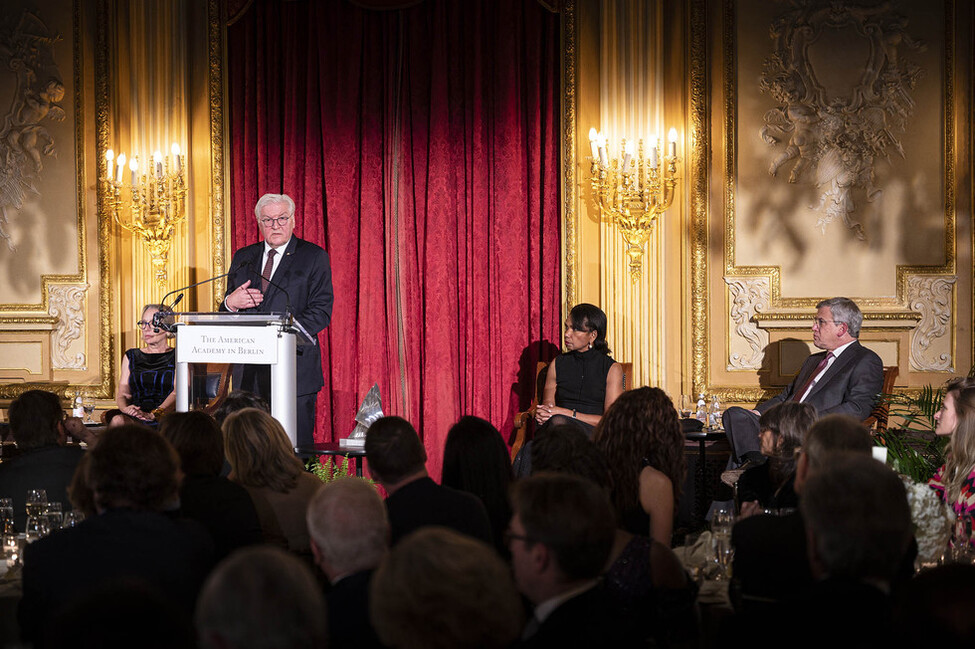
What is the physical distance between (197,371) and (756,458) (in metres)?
2.87

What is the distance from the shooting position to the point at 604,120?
6969 millimetres

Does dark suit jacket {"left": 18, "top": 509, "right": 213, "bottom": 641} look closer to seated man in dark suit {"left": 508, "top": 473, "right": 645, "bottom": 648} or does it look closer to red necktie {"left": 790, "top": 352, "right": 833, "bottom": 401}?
seated man in dark suit {"left": 508, "top": 473, "right": 645, "bottom": 648}

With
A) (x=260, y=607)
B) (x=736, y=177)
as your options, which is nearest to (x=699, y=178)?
(x=736, y=177)

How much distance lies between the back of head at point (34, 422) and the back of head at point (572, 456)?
199 cm

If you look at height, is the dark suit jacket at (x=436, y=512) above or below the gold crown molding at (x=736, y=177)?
below

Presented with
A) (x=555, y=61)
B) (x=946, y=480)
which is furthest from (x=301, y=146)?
(x=946, y=480)

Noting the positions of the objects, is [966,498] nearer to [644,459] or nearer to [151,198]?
[644,459]

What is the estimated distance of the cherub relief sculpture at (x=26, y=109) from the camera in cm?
743

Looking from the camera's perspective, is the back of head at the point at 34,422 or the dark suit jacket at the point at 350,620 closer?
the dark suit jacket at the point at 350,620

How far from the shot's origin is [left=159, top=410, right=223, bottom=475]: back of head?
320 centimetres

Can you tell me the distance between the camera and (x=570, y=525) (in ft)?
6.53

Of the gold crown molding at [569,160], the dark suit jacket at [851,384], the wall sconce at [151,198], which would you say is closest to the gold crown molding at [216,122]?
the wall sconce at [151,198]

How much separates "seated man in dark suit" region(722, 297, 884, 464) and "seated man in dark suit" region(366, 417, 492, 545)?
3057 millimetres

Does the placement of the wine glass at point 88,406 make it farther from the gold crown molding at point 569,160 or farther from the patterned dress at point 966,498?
the patterned dress at point 966,498
